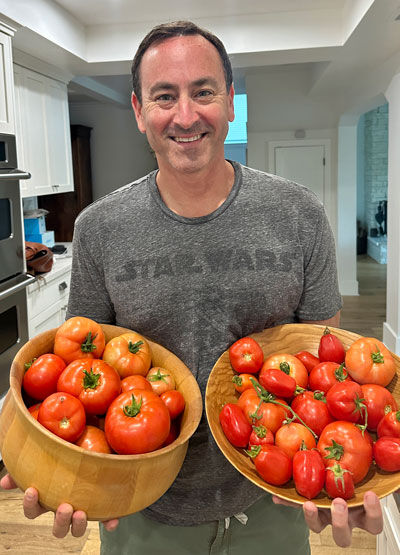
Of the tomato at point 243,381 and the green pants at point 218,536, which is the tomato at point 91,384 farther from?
the green pants at point 218,536

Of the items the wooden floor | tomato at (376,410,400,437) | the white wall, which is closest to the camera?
tomato at (376,410,400,437)

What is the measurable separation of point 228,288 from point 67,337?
34 centimetres

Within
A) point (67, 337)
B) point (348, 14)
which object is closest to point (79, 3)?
point (348, 14)

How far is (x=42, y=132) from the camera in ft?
13.8

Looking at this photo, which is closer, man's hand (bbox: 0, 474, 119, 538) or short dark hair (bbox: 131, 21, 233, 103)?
man's hand (bbox: 0, 474, 119, 538)

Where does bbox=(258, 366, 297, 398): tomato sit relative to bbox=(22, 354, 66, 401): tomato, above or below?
below

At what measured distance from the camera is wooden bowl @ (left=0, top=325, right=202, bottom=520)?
32.5 inches

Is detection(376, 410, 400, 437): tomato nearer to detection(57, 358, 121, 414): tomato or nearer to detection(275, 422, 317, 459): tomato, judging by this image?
detection(275, 422, 317, 459): tomato

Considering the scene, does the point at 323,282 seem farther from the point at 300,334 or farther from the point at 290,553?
the point at 290,553

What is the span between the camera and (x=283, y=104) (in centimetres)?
679

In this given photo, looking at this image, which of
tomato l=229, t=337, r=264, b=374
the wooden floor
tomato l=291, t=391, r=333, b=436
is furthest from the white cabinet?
tomato l=291, t=391, r=333, b=436

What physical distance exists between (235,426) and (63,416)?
1.00ft

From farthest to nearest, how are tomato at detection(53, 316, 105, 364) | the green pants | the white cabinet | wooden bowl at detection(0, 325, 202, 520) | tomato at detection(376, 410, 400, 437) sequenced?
the white cabinet → the green pants → tomato at detection(53, 316, 105, 364) → tomato at detection(376, 410, 400, 437) → wooden bowl at detection(0, 325, 202, 520)

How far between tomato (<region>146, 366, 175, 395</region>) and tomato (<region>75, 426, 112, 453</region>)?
0.46 ft
